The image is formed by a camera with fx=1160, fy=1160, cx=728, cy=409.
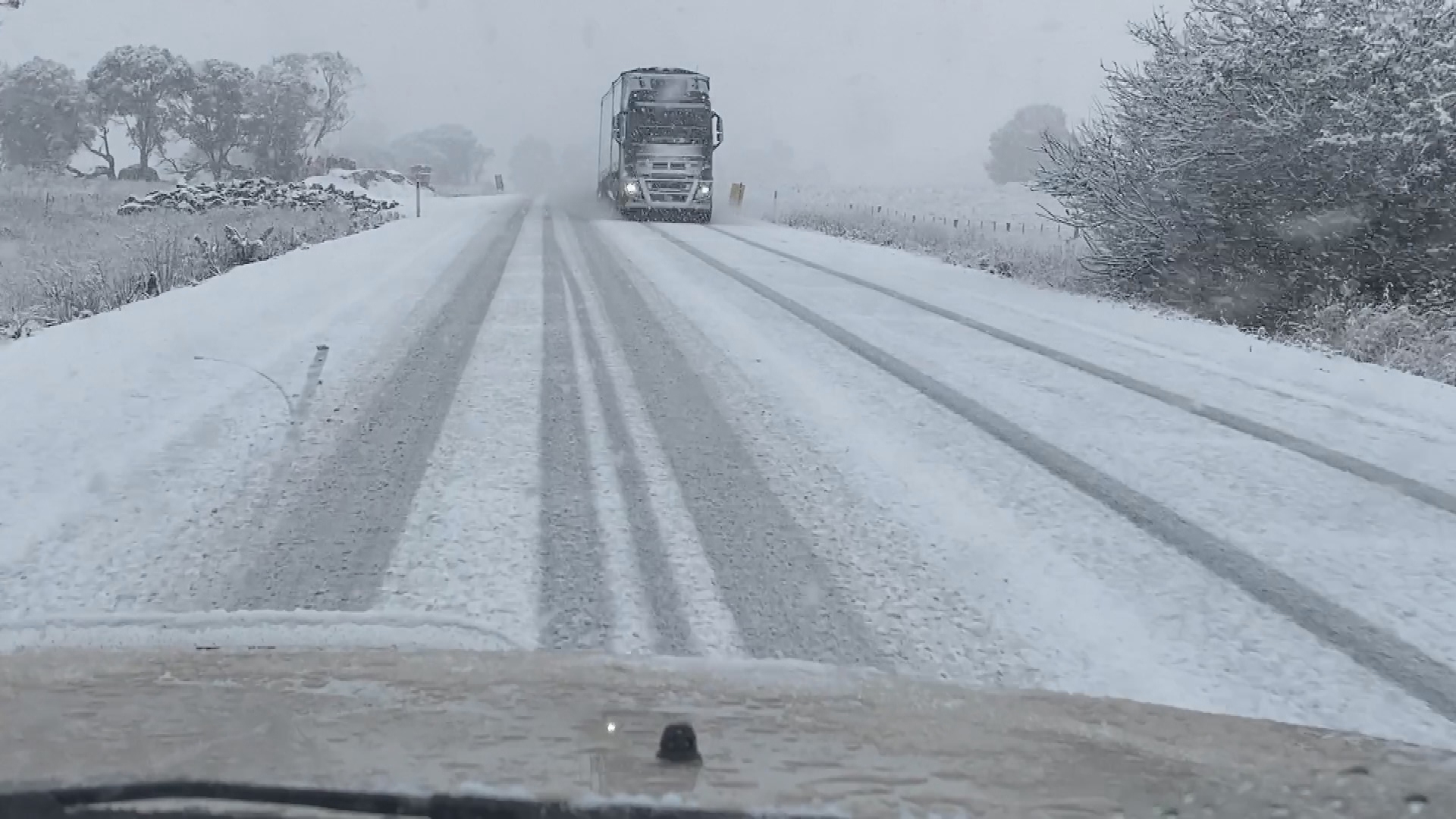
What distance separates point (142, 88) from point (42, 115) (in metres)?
6.90

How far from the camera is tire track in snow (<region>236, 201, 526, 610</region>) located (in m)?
4.05

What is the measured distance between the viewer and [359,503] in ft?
16.8

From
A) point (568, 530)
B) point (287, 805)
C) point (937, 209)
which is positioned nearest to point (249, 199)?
point (937, 209)

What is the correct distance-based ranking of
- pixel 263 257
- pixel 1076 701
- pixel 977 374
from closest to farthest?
pixel 1076 701 < pixel 977 374 < pixel 263 257

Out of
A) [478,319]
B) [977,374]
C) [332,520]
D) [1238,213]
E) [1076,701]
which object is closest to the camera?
[1076,701]

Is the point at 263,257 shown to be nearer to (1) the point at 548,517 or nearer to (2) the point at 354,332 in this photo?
(2) the point at 354,332

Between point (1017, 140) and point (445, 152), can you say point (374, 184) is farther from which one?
point (445, 152)

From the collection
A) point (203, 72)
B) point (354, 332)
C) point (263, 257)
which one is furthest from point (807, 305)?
point (203, 72)

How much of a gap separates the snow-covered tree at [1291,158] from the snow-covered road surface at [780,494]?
9.00ft

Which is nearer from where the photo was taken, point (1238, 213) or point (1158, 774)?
point (1158, 774)

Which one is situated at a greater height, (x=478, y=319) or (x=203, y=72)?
(x=203, y=72)

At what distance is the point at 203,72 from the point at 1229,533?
2546 inches

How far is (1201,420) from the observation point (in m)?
7.12

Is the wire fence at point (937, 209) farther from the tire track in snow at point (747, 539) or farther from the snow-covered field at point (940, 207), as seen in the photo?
the tire track in snow at point (747, 539)
